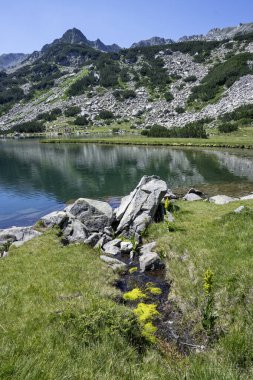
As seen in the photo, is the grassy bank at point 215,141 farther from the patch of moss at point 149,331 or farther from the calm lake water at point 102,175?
the patch of moss at point 149,331

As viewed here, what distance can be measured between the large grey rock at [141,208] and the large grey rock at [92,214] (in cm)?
106

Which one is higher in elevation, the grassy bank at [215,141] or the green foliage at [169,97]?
the green foliage at [169,97]

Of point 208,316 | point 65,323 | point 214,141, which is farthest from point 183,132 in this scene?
point 65,323

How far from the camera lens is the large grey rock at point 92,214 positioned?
81.9 ft

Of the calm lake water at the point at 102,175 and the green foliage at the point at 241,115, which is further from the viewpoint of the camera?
the green foliage at the point at 241,115

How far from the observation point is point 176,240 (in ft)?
62.4

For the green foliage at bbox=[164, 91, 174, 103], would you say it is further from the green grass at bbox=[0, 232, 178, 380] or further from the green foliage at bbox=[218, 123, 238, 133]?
the green grass at bbox=[0, 232, 178, 380]

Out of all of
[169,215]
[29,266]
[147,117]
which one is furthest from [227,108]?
[29,266]

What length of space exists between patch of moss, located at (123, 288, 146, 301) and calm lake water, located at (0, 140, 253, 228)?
2064cm

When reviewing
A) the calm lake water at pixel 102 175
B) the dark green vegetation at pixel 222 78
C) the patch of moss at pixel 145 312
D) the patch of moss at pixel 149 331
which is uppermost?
the dark green vegetation at pixel 222 78

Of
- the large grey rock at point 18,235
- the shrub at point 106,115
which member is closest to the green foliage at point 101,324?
the large grey rock at point 18,235

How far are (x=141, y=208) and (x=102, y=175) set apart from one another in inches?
1366

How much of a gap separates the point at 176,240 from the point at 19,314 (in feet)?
33.5

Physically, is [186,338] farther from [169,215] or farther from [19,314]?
[169,215]
